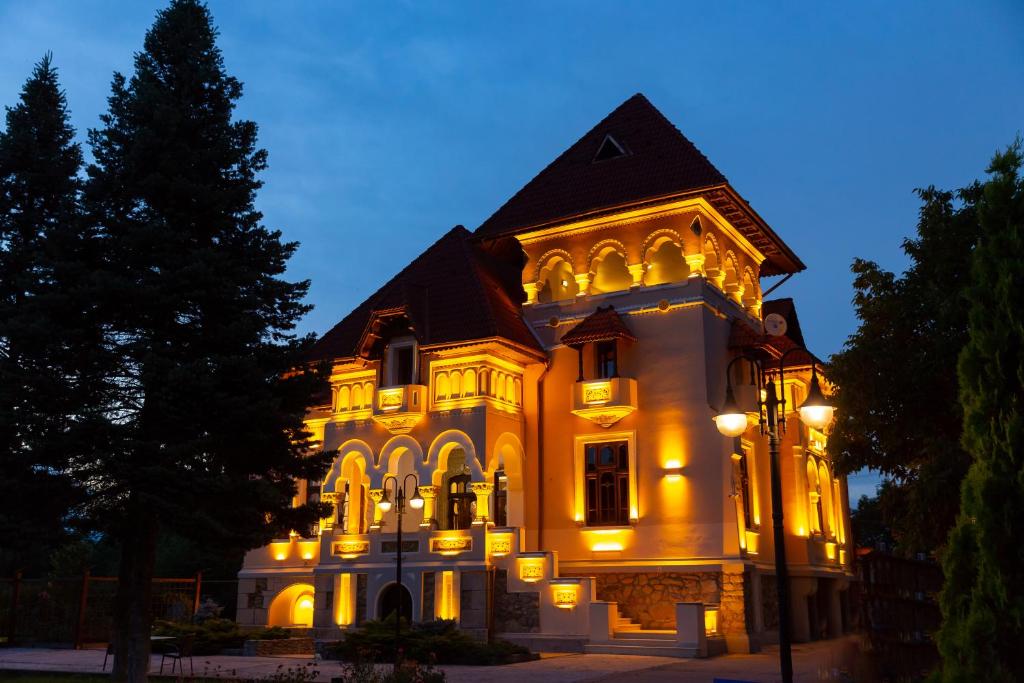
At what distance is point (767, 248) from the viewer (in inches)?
1151

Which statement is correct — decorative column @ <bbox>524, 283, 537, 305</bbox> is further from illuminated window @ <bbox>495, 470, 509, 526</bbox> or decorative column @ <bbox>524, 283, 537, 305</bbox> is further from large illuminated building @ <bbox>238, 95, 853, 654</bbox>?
illuminated window @ <bbox>495, 470, 509, 526</bbox>

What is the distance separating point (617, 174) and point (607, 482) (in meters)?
9.24

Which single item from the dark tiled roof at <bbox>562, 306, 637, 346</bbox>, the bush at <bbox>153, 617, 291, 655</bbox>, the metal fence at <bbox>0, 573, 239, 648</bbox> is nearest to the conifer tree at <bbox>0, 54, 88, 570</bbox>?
the bush at <bbox>153, 617, 291, 655</bbox>

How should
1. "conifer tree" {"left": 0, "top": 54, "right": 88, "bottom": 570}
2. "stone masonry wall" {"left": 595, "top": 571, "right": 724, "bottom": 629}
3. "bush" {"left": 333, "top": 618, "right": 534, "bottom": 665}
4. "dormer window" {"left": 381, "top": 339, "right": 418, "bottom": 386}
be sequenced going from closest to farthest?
"conifer tree" {"left": 0, "top": 54, "right": 88, "bottom": 570} → "bush" {"left": 333, "top": 618, "right": 534, "bottom": 665} → "stone masonry wall" {"left": 595, "top": 571, "right": 724, "bottom": 629} → "dormer window" {"left": 381, "top": 339, "right": 418, "bottom": 386}

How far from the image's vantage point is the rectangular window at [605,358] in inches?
1018

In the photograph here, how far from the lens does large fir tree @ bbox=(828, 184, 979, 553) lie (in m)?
15.4

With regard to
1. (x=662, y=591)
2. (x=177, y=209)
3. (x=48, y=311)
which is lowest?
(x=662, y=591)

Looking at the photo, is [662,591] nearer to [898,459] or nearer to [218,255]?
[898,459]

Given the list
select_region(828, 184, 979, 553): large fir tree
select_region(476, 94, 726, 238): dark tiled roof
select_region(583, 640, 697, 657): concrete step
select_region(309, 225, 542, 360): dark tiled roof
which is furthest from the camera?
select_region(476, 94, 726, 238): dark tiled roof

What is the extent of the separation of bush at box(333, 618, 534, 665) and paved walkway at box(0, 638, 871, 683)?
52cm

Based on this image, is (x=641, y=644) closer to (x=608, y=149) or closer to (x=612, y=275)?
(x=612, y=275)

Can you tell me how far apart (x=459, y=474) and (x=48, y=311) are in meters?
15.7

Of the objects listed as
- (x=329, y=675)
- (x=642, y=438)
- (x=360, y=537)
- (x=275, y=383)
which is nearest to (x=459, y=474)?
(x=360, y=537)

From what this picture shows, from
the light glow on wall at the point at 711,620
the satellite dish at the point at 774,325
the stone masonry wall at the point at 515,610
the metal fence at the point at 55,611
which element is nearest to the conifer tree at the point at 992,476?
the light glow on wall at the point at 711,620
